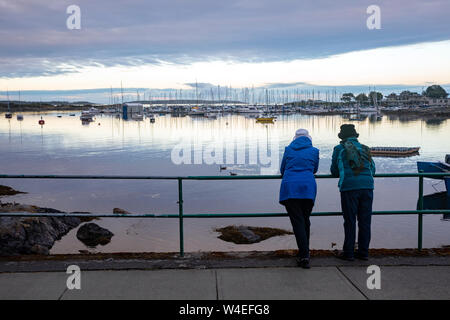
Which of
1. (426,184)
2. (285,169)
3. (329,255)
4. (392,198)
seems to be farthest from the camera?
(426,184)

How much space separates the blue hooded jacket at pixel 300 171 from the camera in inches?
203

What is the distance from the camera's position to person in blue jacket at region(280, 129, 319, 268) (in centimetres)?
516

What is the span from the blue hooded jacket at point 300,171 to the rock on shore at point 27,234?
10.8 metres

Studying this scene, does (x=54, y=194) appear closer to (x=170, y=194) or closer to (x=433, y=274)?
(x=170, y=194)

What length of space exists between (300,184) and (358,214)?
39.0 inches

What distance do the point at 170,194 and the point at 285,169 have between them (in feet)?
66.4

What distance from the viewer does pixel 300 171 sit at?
5.21m

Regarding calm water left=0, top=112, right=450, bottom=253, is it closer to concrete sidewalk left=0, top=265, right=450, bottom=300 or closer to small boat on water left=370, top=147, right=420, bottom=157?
small boat on water left=370, top=147, right=420, bottom=157

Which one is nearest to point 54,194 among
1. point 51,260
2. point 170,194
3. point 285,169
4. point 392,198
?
point 170,194

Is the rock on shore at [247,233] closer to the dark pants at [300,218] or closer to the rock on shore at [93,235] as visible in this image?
the rock on shore at [93,235]

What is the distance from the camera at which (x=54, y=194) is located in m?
25.6

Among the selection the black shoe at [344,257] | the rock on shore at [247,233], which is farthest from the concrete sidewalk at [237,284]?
the rock on shore at [247,233]
